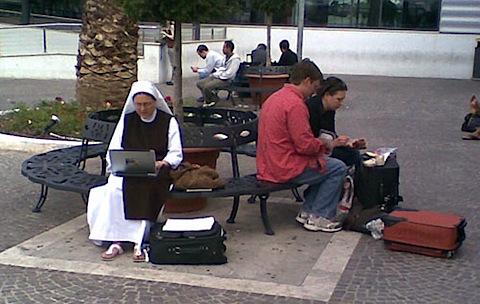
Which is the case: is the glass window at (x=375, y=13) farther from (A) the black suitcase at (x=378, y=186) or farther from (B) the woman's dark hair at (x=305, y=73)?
(B) the woman's dark hair at (x=305, y=73)

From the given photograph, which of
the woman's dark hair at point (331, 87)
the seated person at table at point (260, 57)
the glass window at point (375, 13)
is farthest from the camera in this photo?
the glass window at point (375, 13)

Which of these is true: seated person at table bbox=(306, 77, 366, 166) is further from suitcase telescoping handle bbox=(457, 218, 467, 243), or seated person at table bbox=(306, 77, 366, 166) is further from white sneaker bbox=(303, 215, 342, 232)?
suitcase telescoping handle bbox=(457, 218, 467, 243)

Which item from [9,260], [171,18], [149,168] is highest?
[171,18]

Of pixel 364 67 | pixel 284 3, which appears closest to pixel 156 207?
pixel 284 3

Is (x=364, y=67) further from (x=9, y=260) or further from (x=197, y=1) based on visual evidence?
(x=9, y=260)

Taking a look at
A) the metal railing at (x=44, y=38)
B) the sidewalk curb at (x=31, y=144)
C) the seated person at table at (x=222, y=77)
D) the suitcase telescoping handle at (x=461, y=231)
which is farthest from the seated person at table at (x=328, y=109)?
the metal railing at (x=44, y=38)

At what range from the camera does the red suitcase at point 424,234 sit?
521 cm

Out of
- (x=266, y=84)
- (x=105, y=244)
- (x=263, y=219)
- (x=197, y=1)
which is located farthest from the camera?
(x=266, y=84)

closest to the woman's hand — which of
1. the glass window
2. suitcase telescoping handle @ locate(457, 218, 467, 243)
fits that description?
suitcase telescoping handle @ locate(457, 218, 467, 243)

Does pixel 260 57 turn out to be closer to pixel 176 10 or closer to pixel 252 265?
pixel 176 10

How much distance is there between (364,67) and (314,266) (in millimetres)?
17066

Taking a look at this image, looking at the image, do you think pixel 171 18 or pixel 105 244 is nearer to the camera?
pixel 105 244

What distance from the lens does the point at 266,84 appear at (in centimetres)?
1362

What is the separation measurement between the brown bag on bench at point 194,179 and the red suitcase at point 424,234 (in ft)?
4.52
